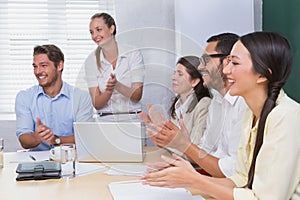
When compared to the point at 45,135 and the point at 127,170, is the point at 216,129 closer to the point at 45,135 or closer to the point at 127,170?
the point at 127,170

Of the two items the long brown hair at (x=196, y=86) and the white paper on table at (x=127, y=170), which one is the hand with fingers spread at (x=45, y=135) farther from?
the long brown hair at (x=196, y=86)

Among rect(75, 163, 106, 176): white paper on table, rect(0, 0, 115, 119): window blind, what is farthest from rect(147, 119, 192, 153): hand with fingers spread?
rect(0, 0, 115, 119): window blind

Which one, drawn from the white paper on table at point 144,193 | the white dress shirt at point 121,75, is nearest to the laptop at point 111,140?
the white dress shirt at point 121,75

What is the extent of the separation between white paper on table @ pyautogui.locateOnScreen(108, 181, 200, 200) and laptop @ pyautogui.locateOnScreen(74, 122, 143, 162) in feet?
1.26

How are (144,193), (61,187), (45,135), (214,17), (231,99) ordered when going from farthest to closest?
(214,17) → (45,135) → (231,99) → (61,187) → (144,193)

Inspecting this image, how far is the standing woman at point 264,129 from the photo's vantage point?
1275mm

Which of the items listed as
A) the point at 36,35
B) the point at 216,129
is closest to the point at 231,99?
the point at 216,129

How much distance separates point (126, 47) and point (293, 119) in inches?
49.7

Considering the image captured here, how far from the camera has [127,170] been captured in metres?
2.00

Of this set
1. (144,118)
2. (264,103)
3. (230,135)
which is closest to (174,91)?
(144,118)

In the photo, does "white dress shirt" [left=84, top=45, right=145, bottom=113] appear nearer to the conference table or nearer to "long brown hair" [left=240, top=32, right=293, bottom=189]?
the conference table

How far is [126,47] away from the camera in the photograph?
2383 mm

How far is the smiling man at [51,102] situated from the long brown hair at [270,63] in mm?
1576

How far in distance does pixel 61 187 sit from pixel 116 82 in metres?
0.75
